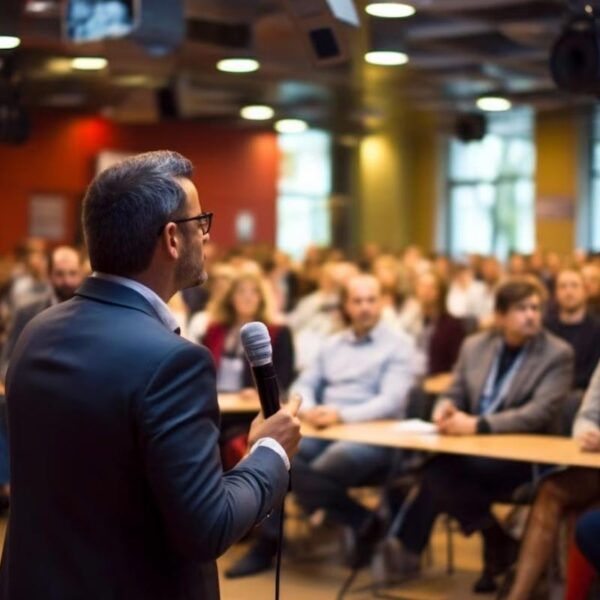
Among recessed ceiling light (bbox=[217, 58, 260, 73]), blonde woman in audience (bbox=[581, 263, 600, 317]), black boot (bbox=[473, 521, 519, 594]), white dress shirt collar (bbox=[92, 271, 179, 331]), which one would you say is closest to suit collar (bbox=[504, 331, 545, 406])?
black boot (bbox=[473, 521, 519, 594])

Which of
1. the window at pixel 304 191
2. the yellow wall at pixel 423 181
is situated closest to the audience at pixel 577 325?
the yellow wall at pixel 423 181

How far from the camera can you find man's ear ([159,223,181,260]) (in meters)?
1.97

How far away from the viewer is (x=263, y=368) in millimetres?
2195

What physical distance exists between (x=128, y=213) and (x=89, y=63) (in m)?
9.27

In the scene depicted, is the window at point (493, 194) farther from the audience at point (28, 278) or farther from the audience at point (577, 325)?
the audience at point (577, 325)

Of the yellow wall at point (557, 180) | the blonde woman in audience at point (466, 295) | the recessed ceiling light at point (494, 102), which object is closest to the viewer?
the blonde woman in audience at point (466, 295)

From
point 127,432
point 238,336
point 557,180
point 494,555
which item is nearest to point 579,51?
point 238,336

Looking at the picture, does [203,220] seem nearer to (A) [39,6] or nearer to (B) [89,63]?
(A) [39,6]

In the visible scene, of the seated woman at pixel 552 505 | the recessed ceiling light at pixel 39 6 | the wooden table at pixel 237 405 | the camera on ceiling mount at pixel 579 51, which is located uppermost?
the recessed ceiling light at pixel 39 6

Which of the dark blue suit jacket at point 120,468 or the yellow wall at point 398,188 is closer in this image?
the dark blue suit jacket at point 120,468

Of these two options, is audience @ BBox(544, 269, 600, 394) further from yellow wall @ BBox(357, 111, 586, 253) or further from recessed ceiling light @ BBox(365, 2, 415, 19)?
yellow wall @ BBox(357, 111, 586, 253)

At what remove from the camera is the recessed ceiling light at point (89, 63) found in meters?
10.5

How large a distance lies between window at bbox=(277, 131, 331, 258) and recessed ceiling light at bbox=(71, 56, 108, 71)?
854 centimetres

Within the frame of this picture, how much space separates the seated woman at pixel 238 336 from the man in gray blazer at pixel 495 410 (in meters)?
1.19
